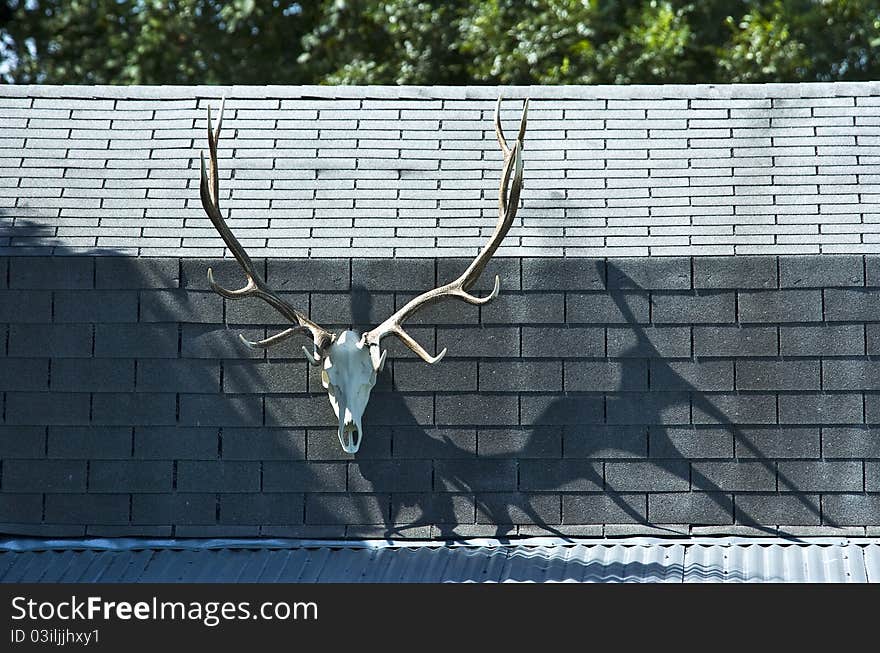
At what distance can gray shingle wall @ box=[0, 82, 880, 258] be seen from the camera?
26.4ft

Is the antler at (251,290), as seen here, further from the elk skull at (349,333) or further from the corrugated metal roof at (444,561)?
the corrugated metal roof at (444,561)

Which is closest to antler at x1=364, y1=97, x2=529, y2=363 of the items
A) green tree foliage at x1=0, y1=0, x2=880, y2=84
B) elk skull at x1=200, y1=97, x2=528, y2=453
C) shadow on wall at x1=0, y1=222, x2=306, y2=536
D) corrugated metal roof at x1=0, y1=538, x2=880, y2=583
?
elk skull at x1=200, y1=97, x2=528, y2=453

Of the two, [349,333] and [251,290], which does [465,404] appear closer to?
[349,333]

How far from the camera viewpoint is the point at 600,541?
7.77m

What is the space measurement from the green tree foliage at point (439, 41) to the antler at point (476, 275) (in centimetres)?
699

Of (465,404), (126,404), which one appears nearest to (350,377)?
(465,404)

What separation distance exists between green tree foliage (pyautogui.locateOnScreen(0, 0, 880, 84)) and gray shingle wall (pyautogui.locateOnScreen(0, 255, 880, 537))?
6828mm

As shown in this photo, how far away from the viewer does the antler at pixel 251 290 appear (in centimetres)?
762

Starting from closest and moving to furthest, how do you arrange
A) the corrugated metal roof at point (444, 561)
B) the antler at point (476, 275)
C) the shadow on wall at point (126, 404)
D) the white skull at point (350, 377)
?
the corrugated metal roof at point (444, 561) < the antler at point (476, 275) < the white skull at point (350, 377) < the shadow on wall at point (126, 404)

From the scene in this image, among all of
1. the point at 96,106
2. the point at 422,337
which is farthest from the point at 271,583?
the point at 96,106

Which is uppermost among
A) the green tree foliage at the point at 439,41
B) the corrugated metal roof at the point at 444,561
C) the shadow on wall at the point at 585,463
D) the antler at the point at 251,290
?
the green tree foliage at the point at 439,41

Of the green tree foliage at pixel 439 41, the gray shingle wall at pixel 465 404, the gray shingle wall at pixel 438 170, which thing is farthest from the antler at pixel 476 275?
the green tree foliage at pixel 439 41

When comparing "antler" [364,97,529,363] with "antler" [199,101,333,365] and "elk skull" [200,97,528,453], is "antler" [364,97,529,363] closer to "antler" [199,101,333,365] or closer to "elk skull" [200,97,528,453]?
"elk skull" [200,97,528,453]

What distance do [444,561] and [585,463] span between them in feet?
3.14
